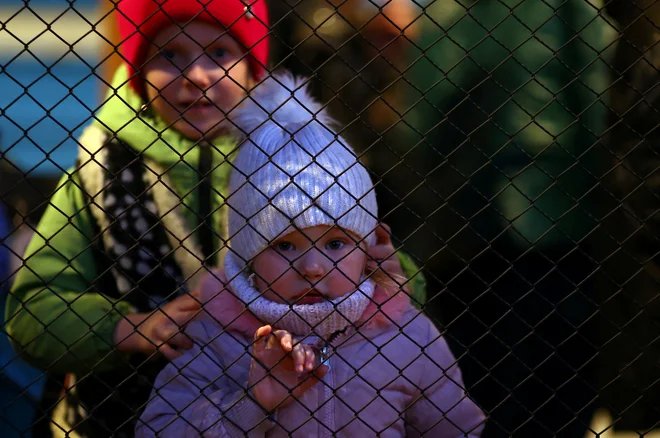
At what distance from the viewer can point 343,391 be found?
2020 mm

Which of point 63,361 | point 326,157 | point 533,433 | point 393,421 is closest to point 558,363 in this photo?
point 533,433

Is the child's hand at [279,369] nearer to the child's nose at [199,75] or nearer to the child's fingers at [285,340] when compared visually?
the child's fingers at [285,340]

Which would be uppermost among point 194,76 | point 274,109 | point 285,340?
point 194,76

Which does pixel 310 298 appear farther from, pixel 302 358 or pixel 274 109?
pixel 274 109

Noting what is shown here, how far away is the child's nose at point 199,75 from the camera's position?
2.29 meters

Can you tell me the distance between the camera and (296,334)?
6.61ft

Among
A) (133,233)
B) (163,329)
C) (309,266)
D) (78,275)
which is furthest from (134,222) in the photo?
(309,266)

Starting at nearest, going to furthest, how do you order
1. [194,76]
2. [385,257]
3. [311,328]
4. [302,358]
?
[302,358], [311,328], [385,257], [194,76]

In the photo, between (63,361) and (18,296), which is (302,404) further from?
(18,296)

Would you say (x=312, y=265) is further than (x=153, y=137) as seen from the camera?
No

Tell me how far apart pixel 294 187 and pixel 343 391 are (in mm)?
464

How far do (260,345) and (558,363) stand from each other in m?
1.65

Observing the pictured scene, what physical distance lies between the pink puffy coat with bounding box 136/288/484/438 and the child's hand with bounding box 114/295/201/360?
0.05 meters

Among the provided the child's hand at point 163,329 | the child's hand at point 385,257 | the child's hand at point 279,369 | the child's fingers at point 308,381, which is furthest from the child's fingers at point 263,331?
the child's hand at point 385,257
